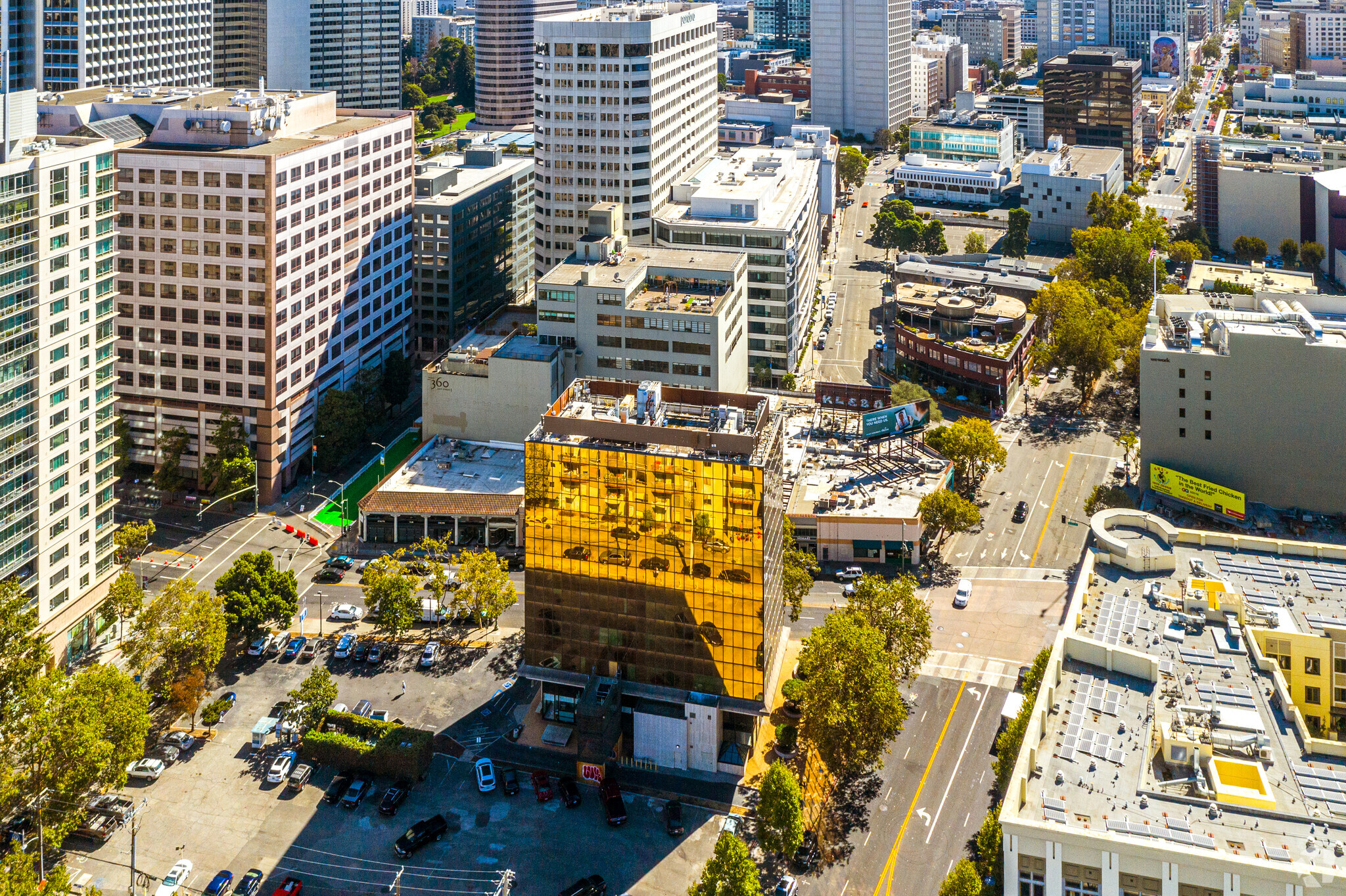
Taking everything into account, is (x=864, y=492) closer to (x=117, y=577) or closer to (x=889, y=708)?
(x=889, y=708)

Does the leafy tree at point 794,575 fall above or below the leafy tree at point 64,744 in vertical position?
above

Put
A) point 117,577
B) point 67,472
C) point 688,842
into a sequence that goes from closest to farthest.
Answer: point 688,842
point 67,472
point 117,577

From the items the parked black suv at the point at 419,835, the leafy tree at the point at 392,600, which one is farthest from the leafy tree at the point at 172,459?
the parked black suv at the point at 419,835

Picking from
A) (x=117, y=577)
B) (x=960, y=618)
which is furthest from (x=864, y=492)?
(x=117, y=577)

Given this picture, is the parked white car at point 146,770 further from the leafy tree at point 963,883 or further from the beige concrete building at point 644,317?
the beige concrete building at point 644,317

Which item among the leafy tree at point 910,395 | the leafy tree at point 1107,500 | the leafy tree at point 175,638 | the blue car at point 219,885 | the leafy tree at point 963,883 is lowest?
the blue car at point 219,885

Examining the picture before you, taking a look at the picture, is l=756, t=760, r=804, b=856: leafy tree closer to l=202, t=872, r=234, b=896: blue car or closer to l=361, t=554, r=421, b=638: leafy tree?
l=202, t=872, r=234, b=896: blue car

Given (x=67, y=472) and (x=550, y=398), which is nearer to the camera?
(x=67, y=472)

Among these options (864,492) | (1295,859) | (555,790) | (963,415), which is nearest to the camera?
(1295,859)
